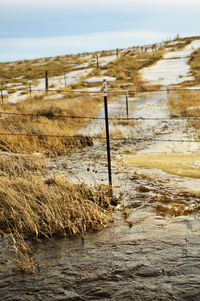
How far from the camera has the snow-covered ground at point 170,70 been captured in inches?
871

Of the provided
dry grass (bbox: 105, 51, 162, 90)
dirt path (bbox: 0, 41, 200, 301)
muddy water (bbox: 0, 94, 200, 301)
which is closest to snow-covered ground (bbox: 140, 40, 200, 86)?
dry grass (bbox: 105, 51, 162, 90)

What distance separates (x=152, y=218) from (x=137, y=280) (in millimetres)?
1614

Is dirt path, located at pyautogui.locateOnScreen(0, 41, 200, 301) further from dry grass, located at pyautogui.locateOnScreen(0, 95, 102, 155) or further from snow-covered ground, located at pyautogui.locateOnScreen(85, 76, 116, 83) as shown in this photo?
snow-covered ground, located at pyautogui.locateOnScreen(85, 76, 116, 83)

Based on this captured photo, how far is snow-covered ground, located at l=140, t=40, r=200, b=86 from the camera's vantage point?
72.5 feet

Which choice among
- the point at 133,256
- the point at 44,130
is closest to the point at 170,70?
the point at 44,130

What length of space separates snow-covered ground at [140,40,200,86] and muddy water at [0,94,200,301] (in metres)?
17.2

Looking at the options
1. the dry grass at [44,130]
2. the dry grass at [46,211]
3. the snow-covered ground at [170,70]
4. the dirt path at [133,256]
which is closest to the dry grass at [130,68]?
the snow-covered ground at [170,70]

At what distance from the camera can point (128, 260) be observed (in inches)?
148

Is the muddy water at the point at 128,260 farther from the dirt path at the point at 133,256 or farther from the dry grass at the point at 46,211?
the dry grass at the point at 46,211

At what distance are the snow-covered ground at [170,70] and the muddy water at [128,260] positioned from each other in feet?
56.5

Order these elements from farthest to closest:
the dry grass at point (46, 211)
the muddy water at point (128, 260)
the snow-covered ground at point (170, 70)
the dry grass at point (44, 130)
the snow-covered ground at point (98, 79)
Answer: the snow-covered ground at point (98, 79)
the snow-covered ground at point (170, 70)
the dry grass at point (44, 130)
the dry grass at point (46, 211)
the muddy water at point (128, 260)

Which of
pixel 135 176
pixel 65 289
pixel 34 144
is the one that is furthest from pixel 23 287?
pixel 34 144

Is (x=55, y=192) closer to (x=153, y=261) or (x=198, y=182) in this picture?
(x=153, y=261)

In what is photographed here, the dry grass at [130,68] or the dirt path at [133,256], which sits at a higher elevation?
the dry grass at [130,68]
